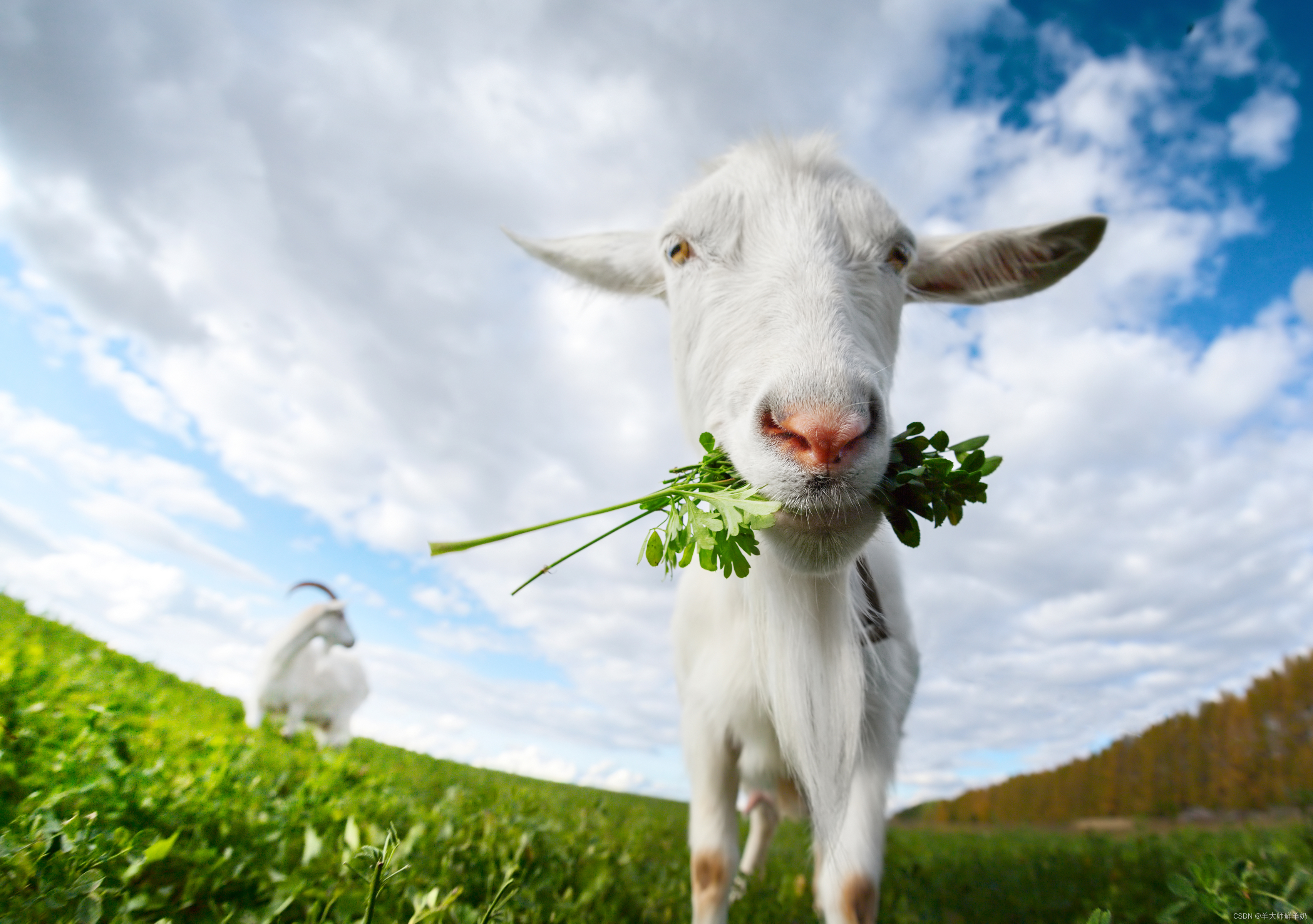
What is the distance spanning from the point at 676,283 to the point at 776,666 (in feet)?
4.89

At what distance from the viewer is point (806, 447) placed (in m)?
1.38

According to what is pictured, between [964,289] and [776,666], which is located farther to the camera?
[964,289]

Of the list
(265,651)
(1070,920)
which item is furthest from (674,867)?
(265,651)

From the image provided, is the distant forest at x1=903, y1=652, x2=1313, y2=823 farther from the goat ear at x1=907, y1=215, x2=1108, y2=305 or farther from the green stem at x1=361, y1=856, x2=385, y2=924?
the green stem at x1=361, y1=856, x2=385, y2=924

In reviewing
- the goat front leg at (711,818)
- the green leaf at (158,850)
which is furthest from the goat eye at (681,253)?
the green leaf at (158,850)

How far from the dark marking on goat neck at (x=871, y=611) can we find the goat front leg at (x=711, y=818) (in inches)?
28.9

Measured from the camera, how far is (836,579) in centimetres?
198

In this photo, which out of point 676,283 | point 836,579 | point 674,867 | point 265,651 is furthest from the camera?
point 265,651

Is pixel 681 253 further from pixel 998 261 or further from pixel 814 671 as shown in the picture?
pixel 814 671

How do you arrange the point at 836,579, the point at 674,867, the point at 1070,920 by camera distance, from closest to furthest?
the point at 836,579 → the point at 1070,920 → the point at 674,867

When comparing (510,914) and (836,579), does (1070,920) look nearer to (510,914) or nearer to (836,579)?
(836,579)

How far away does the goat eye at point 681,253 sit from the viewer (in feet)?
7.79

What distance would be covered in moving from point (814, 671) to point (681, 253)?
5.37ft

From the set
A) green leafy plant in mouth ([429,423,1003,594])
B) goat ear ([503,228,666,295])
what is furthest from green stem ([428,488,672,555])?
goat ear ([503,228,666,295])
